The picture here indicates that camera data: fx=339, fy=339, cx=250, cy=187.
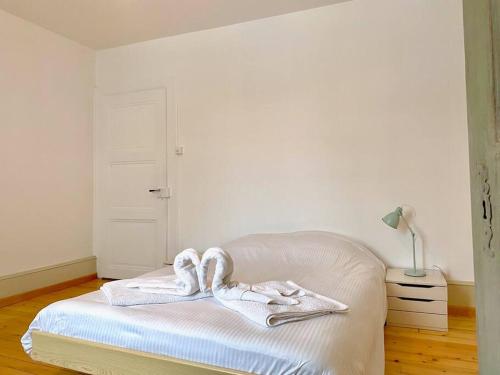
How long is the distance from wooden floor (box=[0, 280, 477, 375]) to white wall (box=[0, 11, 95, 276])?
0.81 meters

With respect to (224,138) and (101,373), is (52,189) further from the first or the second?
(101,373)

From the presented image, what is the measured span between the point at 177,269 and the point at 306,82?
2116mm

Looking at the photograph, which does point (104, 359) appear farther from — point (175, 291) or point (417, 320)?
point (417, 320)

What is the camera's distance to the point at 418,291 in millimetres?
2346

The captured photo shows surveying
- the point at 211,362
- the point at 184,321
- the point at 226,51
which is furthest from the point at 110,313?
the point at 226,51

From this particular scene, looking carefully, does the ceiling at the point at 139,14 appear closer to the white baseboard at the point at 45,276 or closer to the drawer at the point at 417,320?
the white baseboard at the point at 45,276

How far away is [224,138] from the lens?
330 centimetres

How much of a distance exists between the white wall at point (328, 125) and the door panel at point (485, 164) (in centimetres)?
215

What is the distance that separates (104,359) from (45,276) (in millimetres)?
2314

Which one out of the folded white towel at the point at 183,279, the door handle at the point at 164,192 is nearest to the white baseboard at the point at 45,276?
the door handle at the point at 164,192

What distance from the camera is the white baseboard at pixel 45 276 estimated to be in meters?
2.95

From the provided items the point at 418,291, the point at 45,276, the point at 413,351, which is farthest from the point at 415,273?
the point at 45,276

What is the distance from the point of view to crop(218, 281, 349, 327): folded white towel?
51.3 inches

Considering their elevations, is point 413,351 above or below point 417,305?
below
